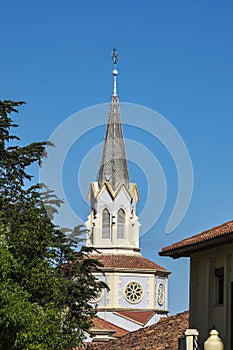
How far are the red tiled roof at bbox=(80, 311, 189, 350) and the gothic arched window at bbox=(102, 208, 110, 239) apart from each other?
5909 cm

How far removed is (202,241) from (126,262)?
73170 mm

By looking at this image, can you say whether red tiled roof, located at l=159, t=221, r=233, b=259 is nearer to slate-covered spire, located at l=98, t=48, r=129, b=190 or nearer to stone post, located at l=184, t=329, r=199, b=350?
stone post, located at l=184, t=329, r=199, b=350

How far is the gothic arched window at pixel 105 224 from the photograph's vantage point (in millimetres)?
103975

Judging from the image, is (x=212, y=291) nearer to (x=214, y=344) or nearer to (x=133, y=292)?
(x=214, y=344)

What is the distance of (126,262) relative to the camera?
4011 inches

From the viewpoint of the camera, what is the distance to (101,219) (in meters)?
105

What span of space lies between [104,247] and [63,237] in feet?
188

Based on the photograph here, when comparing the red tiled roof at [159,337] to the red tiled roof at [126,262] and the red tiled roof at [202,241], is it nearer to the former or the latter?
the red tiled roof at [202,241]

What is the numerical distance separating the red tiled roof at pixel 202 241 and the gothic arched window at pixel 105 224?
71.4 metres

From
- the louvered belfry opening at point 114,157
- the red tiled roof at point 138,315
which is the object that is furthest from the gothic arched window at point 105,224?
the red tiled roof at point 138,315

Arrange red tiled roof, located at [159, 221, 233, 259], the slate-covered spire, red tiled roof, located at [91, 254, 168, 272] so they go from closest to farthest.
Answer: red tiled roof, located at [159, 221, 233, 259], red tiled roof, located at [91, 254, 168, 272], the slate-covered spire

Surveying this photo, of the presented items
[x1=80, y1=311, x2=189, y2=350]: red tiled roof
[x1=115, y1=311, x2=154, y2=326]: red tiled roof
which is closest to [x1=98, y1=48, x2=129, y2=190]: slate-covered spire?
[x1=115, y1=311, x2=154, y2=326]: red tiled roof

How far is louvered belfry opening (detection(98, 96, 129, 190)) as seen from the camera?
104 metres

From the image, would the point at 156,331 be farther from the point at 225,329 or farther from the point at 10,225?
the point at 225,329
